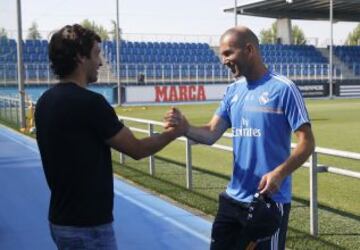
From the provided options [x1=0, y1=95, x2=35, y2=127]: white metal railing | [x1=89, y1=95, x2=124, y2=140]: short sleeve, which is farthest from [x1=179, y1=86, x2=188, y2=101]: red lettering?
[x1=89, y1=95, x2=124, y2=140]: short sleeve

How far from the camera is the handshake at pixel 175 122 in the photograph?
10.6ft

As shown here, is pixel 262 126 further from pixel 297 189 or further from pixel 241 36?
pixel 297 189

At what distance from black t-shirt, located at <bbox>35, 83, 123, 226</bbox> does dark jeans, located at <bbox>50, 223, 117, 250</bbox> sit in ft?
0.09

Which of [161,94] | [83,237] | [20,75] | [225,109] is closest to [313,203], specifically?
[225,109]

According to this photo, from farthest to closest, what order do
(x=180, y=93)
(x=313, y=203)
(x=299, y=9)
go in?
(x=299, y=9) → (x=180, y=93) → (x=313, y=203)

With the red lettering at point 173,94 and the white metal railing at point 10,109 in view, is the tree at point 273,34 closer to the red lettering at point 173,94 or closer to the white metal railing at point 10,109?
the red lettering at point 173,94

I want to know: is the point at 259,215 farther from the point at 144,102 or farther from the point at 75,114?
the point at 144,102

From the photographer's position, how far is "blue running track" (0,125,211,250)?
5836 mm

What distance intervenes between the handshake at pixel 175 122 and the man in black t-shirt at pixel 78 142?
1.47 ft

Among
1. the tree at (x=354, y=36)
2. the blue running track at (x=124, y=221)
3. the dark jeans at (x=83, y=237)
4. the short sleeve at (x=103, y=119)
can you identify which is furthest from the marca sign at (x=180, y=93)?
the tree at (x=354, y=36)

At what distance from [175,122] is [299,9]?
48.2 meters

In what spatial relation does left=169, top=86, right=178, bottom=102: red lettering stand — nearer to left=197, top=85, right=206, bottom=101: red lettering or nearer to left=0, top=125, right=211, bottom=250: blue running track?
left=197, top=85, right=206, bottom=101: red lettering

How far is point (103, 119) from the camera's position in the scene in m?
2.64

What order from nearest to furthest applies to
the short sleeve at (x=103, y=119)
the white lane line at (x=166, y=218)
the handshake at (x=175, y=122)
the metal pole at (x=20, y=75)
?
the short sleeve at (x=103, y=119), the handshake at (x=175, y=122), the white lane line at (x=166, y=218), the metal pole at (x=20, y=75)
